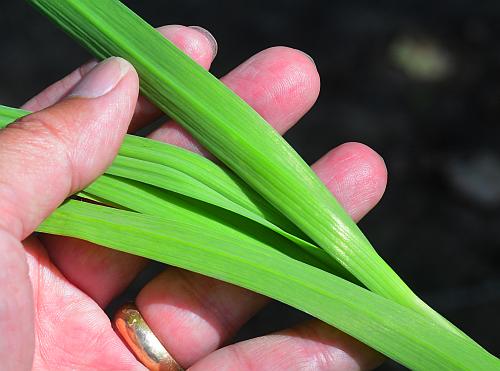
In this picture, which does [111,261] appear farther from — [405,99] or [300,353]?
[405,99]

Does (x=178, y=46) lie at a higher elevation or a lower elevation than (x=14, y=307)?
higher

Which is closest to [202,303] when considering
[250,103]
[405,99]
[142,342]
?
[142,342]

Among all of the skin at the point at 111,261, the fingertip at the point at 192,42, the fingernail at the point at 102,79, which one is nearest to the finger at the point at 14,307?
the skin at the point at 111,261

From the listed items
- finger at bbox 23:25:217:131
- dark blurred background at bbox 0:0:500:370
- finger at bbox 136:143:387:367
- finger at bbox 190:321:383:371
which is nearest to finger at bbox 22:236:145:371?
finger at bbox 136:143:387:367

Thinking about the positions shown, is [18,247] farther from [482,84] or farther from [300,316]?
[482,84]

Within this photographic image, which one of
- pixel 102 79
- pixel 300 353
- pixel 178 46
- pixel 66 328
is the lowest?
pixel 66 328

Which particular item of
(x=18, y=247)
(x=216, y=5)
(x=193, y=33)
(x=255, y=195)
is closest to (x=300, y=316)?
(x=255, y=195)

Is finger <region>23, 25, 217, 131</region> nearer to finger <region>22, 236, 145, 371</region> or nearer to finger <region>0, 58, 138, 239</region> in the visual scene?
finger <region>0, 58, 138, 239</region>
